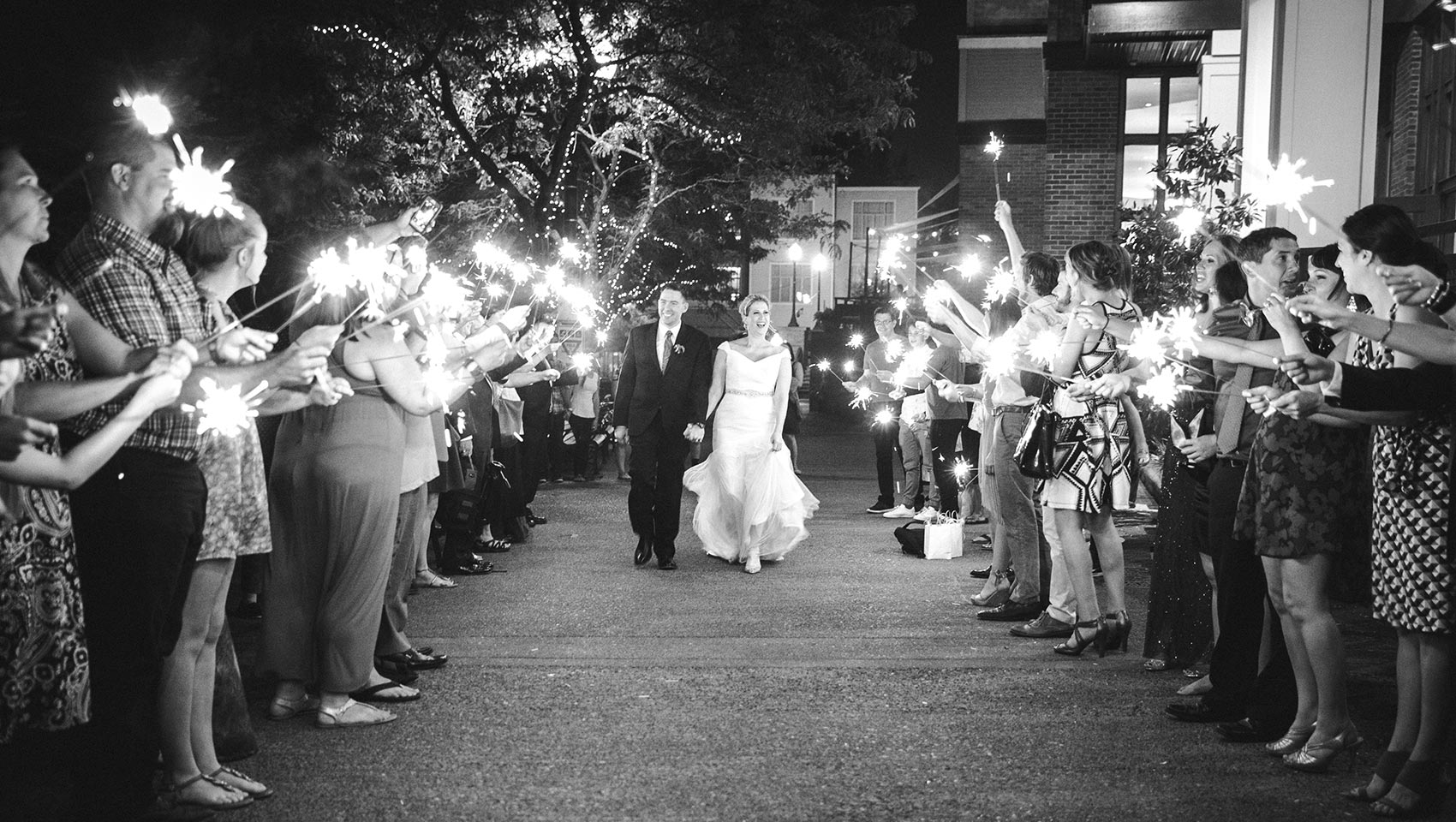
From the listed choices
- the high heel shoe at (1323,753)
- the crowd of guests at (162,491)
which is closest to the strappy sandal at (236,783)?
the crowd of guests at (162,491)

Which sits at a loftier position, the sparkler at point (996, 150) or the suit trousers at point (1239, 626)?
the sparkler at point (996, 150)

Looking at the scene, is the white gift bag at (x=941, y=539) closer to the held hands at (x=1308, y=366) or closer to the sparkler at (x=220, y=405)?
the held hands at (x=1308, y=366)

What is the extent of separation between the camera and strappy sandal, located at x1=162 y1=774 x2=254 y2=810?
4.45 m

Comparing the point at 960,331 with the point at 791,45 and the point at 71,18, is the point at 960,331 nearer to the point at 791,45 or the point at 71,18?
the point at 71,18

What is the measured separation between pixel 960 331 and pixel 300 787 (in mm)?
5474

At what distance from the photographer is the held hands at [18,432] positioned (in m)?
3.00

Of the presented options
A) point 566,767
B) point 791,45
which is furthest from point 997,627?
point 791,45

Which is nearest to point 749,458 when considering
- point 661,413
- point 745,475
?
point 745,475

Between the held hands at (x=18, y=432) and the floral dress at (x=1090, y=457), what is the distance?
206 inches

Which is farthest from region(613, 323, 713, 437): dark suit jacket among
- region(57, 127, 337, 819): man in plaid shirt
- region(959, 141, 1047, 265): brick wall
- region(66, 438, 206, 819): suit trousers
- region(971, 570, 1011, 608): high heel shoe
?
region(959, 141, 1047, 265): brick wall

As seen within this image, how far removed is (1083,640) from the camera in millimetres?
7035

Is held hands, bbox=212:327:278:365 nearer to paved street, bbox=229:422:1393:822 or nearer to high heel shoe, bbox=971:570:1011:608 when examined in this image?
paved street, bbox=229:422:1393:822

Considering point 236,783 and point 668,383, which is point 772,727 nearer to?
point 236,783

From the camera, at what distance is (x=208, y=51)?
1141 cm
